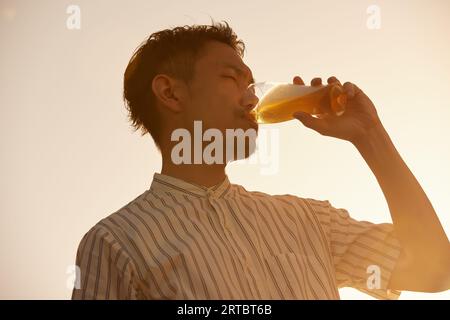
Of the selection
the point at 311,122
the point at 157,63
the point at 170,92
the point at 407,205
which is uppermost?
the point at 157,63

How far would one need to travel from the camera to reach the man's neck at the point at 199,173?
1282mm

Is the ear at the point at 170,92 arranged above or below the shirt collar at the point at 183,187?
above

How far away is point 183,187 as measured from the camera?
1.24 metres

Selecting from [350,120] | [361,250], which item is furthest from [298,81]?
[361,250]

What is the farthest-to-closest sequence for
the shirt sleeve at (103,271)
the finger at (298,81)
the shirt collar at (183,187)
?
the finger at (298,81), the shirt collar at (183,187), the shirt sleeve at (103,271)

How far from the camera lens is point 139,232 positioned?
1097 mm

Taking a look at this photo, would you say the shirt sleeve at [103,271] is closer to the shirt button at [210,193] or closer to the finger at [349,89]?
the shirt button at [210,193]

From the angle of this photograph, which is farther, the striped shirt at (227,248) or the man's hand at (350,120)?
the man's hand at (350,120)

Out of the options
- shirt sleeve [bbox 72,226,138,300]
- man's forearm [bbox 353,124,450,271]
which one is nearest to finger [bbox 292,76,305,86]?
man's forearm [bbox 353,124,450,271]

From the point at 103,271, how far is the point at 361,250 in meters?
0.61

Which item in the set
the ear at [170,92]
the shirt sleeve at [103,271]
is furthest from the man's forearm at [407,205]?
the shirt sleeve at [103,271]

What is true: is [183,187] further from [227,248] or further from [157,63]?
[157,63]

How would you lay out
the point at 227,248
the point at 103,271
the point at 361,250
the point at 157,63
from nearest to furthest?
the point at 103,271 → the point at 227,248 → the point at 361,250 → the point at 157,63
